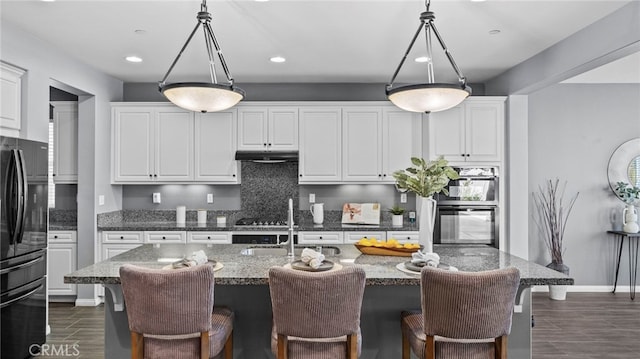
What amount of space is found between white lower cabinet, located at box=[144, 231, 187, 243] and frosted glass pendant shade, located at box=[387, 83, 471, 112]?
323 cm

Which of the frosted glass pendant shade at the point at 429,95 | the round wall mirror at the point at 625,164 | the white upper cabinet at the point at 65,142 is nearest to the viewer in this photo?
the frosted glass pendant shade at the point at 429,95

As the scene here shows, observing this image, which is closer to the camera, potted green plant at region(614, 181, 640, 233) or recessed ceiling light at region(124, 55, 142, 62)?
recessed ceiling light at region(124, 55, 142, 62)

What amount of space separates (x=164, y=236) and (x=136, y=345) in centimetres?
284

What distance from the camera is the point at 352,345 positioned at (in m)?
1.91

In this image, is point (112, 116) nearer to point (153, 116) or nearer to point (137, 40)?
point (153, 116)

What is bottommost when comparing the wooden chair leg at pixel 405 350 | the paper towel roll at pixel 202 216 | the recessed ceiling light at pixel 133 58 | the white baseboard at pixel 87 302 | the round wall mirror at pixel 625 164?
the white baseboard at pixel 87 302

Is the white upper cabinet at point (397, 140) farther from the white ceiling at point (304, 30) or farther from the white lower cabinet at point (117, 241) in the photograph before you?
the white lower cabinet at point (117, 241)

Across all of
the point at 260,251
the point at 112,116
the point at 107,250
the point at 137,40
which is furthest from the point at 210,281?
the point at 112,116

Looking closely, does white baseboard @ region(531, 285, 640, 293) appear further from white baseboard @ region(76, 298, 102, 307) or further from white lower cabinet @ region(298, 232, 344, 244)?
white baseboard @ region(76, 298, 102, 307)

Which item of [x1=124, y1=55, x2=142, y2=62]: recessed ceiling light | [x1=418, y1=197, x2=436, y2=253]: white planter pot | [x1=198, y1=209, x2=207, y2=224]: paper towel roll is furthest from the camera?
[x1=198, y1=209, x2=207, y2=224]: paper towel roll

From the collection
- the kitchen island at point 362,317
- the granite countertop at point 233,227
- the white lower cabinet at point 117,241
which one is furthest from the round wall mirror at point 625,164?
the white lower cabinet at point 117,241

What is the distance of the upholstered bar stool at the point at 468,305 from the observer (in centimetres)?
180

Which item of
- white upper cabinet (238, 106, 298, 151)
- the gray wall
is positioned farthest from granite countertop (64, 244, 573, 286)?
the gray wall

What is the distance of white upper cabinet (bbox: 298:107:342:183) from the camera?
4.94 metres
